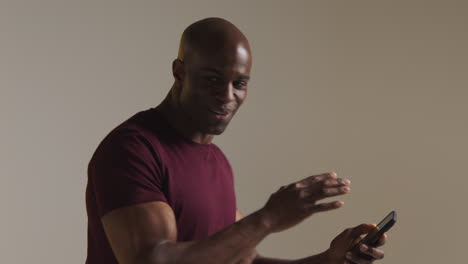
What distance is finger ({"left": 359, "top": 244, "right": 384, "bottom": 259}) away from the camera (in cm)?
162

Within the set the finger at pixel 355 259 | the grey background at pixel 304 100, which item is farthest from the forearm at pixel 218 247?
the grey background at pixel 304 100

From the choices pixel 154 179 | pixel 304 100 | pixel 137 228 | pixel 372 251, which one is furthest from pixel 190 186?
pixel 304 100

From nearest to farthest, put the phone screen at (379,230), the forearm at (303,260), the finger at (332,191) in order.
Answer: the finger at (332,191)
the phone screen at (379,230)
the forearm at (303,260)

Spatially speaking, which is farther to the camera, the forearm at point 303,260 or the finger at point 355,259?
the forearm at point 303,260

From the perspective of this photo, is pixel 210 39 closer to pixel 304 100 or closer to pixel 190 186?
pixel 190 186

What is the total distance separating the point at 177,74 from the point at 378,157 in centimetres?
180

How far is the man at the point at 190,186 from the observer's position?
1379 mm

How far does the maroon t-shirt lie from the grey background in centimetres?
155

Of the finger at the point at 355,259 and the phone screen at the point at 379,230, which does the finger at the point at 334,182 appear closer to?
the phone screen at the point at 379,230

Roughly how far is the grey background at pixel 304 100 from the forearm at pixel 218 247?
183 centimetres

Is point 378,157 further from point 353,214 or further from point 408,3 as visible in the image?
point 408,3

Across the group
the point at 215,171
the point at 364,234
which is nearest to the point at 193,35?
the point at 215,171

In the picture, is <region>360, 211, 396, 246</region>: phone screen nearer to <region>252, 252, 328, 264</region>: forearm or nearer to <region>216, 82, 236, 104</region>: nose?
<region>252, 252, 328, 264</region>: forearm

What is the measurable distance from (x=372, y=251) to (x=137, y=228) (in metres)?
0.56
